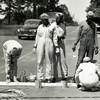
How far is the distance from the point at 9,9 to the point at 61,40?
63155mm

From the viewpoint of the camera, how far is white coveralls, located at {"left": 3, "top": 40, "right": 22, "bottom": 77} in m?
11.3

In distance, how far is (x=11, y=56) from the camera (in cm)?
1166

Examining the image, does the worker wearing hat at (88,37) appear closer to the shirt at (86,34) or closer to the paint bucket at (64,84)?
the shirt at (86,34)

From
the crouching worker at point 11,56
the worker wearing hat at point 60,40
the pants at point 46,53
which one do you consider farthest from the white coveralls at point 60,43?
the crouching worker at point 11,56

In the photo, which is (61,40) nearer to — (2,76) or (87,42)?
(87,42)

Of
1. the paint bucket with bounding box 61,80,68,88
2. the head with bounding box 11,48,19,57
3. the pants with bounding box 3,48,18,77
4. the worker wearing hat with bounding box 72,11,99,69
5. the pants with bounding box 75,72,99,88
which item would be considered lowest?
the paint bucket with bounding box 61,80,68,88

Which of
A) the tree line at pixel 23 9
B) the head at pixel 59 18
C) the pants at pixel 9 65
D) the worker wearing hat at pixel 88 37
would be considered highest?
the tree line at pixel 23 9

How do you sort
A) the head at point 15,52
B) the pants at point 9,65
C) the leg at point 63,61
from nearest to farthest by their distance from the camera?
the head at point 15,52
the pants at point 9,65
the leg at point 63,61

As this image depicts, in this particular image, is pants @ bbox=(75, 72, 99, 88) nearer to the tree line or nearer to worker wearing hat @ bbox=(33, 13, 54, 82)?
worker wearing hat @ bbox=(33, 13, 54, 82)

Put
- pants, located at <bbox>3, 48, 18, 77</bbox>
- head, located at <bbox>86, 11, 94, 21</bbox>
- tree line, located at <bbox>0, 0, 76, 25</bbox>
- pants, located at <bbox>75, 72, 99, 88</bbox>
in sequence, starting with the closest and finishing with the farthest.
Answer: pants, located at <bbox>75, 72, 99, 88</bbox>
pants, located at <bbox>3, 48, 18, 77</bbox>
head, located at <bbox>86, 11, 94, 21</bbox>
tree line, located at <bbox>0, 0, 76, 25</bbox>

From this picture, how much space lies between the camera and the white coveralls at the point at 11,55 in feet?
37.1

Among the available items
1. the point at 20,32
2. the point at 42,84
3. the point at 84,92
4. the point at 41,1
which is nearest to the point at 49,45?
the point at 42,84

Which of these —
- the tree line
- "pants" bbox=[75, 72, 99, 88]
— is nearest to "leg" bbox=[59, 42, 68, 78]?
"pants" bbox=[75, 72, 99, 88]

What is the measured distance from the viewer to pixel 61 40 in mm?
12102
